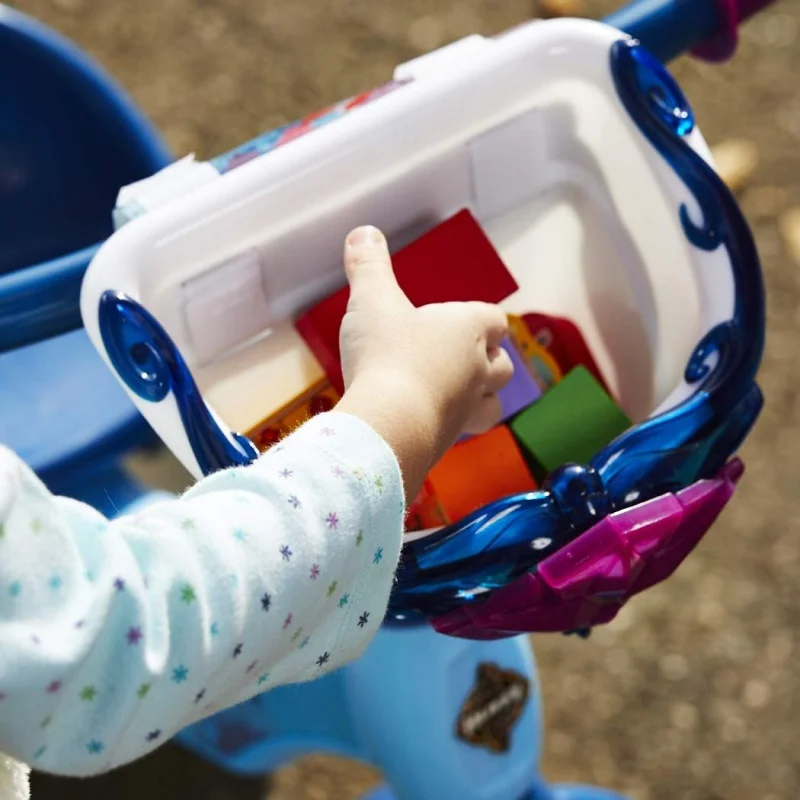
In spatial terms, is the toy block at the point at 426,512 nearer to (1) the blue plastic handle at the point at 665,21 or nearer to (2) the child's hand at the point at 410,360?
(2) the child's hand at the point at 410,360

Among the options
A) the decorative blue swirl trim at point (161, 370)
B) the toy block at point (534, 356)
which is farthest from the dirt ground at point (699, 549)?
the decorative blue swirl trim at point (161, 370)

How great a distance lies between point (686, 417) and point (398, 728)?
32 cm

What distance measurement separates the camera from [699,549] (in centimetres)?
106

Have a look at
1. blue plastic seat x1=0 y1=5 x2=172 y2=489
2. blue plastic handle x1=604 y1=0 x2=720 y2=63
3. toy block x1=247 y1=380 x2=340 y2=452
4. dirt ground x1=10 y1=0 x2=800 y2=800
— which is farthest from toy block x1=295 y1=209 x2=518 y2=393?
dirt ground x1=10 y1=0 x2=800 y2=800

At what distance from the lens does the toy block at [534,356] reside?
24.4 inches

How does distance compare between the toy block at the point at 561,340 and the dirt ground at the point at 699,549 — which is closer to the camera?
the toy block at the point at 561,340

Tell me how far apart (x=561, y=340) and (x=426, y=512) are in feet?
0.50

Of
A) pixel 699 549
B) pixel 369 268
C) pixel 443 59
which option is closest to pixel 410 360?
pixel 369 268

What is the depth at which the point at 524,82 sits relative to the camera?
0.58 metres

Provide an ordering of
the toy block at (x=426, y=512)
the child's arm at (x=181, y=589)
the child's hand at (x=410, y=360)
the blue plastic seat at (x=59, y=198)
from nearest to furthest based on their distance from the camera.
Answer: the child's arm at (x=181, y=589)
the child's hand at (x=410, y=360)
the toy block at (x=426, y=512)
the blue plastic seat at (x=59, y=198)

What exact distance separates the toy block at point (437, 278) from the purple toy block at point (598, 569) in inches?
5.9

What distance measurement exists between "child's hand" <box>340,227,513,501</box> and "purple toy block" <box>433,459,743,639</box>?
0.07 metres

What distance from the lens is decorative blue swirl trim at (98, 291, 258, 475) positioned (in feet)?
1.54

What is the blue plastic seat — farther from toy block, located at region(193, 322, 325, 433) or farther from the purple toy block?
the purple toy block
